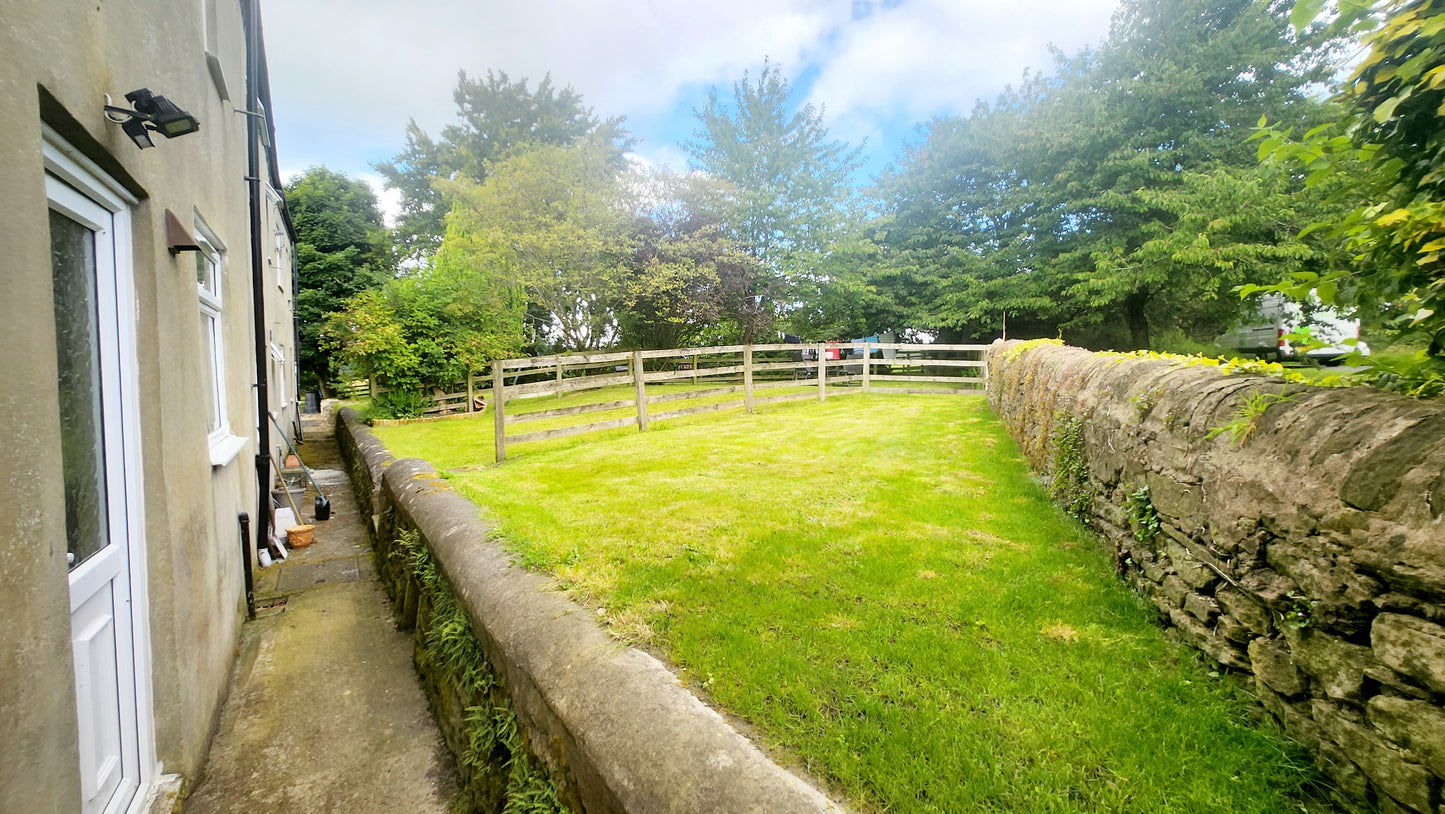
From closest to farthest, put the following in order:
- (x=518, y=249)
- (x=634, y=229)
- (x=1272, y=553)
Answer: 1. (x=1272, y=553)
2. (x=518, y=249)
3. (x=634, y=229)

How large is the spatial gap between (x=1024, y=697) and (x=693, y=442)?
573cm

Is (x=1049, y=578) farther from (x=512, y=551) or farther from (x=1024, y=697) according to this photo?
(x=512, y=551)

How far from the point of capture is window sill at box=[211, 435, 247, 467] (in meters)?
3.58

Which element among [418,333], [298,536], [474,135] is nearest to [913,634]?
[298,536]

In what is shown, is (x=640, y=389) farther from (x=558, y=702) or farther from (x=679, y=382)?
(x=679, y=382)

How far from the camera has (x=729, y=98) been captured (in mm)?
24406

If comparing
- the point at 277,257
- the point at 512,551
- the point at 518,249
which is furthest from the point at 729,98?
the point at 512,551

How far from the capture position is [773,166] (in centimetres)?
2311

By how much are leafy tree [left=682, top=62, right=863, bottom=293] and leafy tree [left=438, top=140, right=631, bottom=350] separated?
4838mm

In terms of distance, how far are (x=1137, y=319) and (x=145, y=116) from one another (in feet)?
67.2

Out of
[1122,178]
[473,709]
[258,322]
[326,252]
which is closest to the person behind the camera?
[473,709]

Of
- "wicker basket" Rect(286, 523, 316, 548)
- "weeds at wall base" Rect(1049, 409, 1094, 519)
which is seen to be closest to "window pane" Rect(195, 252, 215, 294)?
"wicker basket" Rect(286, 523, 316, 548)

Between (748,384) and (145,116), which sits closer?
(145,116)

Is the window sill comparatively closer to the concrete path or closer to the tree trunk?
the concrete path
